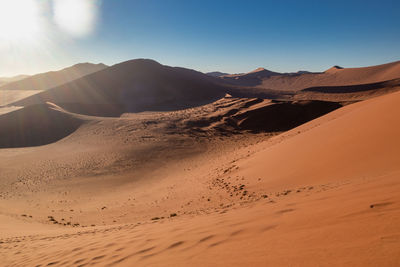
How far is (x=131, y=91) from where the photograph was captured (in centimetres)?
4947

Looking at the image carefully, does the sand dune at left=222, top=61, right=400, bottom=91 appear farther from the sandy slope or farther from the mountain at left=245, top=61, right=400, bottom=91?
the sandy slope

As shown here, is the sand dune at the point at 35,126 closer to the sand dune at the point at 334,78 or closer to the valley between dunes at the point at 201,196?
the valley between dunes at the point at 201,196

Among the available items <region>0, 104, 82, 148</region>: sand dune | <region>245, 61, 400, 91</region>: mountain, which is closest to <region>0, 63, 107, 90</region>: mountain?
<region>0, 104, 82, 148</region>: sand dune

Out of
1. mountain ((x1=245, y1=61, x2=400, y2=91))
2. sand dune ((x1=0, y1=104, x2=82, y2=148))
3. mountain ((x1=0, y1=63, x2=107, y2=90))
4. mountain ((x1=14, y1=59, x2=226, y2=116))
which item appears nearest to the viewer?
sand dune ((x1=0, y1=104, x2=82, y2=148))

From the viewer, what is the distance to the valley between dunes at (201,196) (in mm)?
2977

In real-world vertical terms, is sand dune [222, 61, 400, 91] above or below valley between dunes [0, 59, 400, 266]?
above

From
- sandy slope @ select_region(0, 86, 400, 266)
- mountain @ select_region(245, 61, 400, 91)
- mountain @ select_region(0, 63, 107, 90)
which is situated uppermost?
mountain @ select_region(0, 63, 107, 90)

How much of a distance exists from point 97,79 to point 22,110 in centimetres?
2595

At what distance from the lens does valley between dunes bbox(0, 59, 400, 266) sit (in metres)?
2.98

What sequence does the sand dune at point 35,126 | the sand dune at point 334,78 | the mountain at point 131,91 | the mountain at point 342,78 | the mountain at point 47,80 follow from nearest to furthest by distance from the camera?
the sand dune at point 35,126 < the mountain at point 131,91 < the mountain at point 342,78 < the sand dune at point 334,78 < the mountain at point 47,80

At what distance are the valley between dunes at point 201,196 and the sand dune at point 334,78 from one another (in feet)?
183

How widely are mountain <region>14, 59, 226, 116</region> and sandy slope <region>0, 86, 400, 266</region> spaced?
23.5 m

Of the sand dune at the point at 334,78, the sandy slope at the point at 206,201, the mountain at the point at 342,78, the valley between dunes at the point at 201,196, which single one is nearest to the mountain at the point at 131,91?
the valley between dunes at the point at 201,196

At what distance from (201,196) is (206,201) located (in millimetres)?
837
